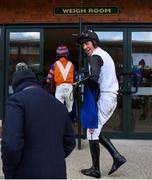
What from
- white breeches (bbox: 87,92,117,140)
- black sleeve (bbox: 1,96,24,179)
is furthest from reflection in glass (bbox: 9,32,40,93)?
black sleeve (bbox: 1,96,24,179)

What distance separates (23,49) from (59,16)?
971mm

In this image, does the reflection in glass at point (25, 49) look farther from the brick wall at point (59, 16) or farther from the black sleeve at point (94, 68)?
the black sleeve at point (94, 68)

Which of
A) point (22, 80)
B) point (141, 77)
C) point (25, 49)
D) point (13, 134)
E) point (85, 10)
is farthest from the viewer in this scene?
point (25, 49)

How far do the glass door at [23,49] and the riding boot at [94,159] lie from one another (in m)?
3.22

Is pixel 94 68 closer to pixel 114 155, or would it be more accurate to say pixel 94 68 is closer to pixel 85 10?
pixel 114 155

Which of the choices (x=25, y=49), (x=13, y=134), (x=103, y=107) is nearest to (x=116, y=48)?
(x=25, y=49)

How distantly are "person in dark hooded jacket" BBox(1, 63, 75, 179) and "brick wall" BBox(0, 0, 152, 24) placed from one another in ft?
17.6

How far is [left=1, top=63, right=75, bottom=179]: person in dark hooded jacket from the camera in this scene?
292 cm

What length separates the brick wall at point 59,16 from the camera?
827cm

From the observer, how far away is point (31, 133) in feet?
9.82

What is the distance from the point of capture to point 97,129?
5.55 m

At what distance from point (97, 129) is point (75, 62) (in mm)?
3248

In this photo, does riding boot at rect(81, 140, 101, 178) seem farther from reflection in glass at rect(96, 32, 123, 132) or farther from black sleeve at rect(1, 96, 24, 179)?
reflection in glass at rect(96, 32, 123, 132)

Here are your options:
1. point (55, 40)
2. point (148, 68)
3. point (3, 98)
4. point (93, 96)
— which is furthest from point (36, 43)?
point (93, 96)
